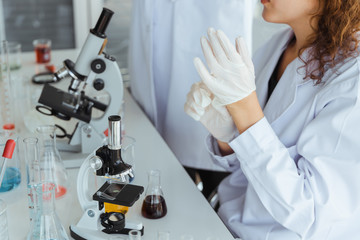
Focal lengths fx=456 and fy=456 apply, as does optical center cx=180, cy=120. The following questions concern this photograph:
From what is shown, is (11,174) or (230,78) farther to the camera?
(11,174)

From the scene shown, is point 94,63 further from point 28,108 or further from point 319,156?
point 319,156

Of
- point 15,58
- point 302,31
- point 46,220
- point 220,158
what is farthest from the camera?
point 15,58

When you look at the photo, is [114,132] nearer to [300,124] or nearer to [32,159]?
[32,159]

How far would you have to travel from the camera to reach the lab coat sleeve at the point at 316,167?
3.66 feet

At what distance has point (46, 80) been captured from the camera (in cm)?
213

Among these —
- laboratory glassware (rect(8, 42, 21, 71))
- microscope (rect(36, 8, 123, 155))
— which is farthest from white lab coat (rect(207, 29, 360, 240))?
laboratory glassware (rect(8, 42, 21, 71))

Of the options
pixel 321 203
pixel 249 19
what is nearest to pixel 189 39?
pixel 249 19

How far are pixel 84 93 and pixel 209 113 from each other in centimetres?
43

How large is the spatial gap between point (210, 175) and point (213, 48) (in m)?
1.02

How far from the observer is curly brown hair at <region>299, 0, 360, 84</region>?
47.6 inches

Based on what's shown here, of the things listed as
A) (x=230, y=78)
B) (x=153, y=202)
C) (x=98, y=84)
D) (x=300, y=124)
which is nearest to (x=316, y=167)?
(x=300, y=124)

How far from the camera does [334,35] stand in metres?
1.24

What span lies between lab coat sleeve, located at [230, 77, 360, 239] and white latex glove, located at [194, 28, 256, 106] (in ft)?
0.33

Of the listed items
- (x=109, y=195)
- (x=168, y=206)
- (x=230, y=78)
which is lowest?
(x=168, y=206)
